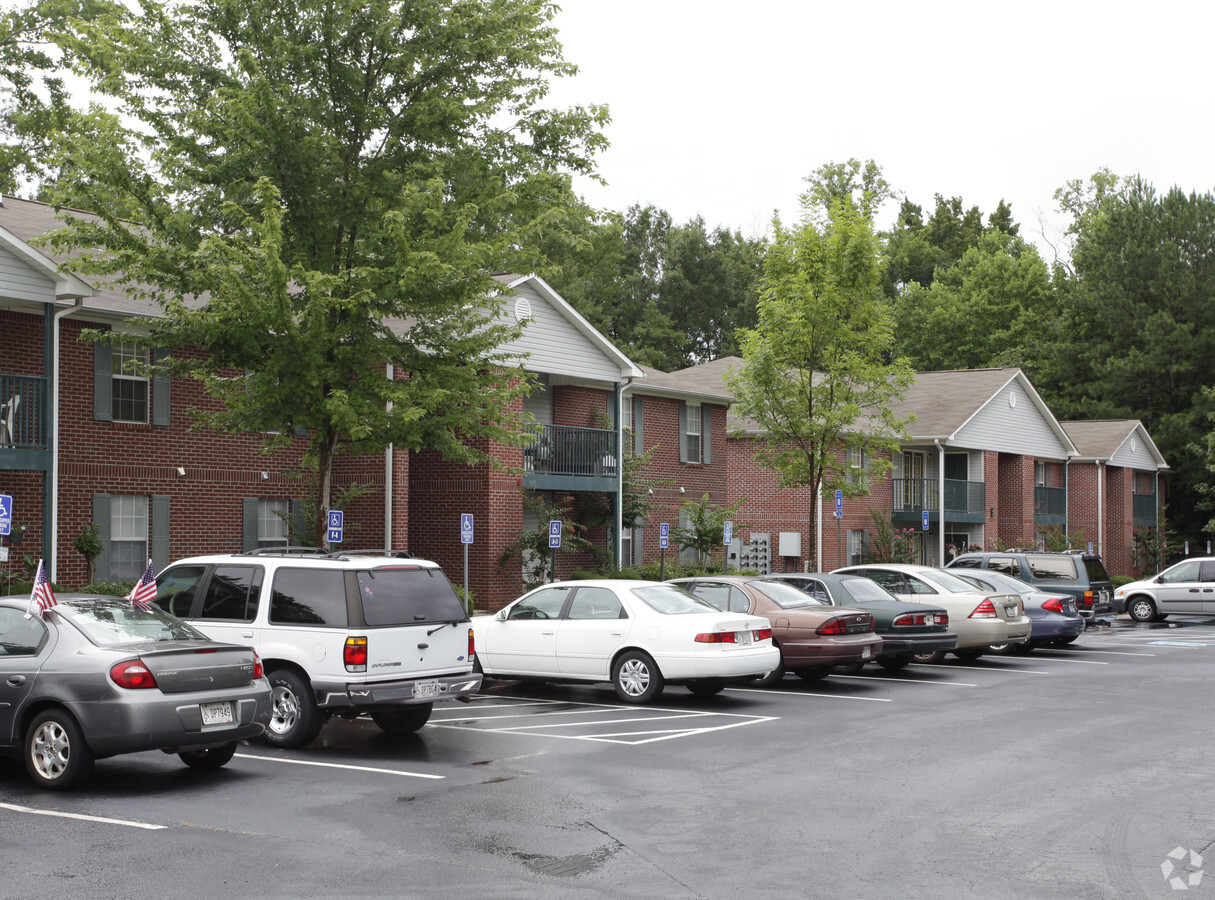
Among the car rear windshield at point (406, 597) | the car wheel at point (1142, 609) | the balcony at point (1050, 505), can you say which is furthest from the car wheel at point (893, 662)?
the balcony at point (1050, 505)

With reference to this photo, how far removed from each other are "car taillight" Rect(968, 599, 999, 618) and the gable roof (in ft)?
105

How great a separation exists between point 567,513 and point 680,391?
509 cm

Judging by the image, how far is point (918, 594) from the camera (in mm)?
20844

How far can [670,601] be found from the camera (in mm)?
15711

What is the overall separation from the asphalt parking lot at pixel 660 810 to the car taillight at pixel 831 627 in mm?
1792

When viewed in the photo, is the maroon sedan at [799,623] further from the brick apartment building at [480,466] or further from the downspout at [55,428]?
the downspout at [55,428]

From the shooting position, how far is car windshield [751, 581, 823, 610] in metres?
17.5

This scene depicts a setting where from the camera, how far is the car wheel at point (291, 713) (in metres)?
11.7

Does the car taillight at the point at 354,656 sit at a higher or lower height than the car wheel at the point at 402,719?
higher

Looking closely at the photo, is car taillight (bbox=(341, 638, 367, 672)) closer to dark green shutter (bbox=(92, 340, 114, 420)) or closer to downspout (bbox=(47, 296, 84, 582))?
downspout (bbox=(47, 296, 84, 582))

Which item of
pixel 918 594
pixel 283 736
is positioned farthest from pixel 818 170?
pixel 283 736

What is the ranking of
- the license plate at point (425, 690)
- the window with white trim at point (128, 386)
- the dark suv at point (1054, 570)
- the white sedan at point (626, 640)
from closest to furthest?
1. the license plate at point (425, 690)
2. the white sedan at point (626, 640)
3. the window with white trim at point (128, 386)
4. the dark suv at point (1054, 570)

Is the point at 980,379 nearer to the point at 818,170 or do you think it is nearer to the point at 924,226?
the point at 818,170

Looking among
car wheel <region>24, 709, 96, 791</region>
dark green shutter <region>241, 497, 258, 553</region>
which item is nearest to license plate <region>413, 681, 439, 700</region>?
car wheel <region>24, 709, 96, 791</region>
